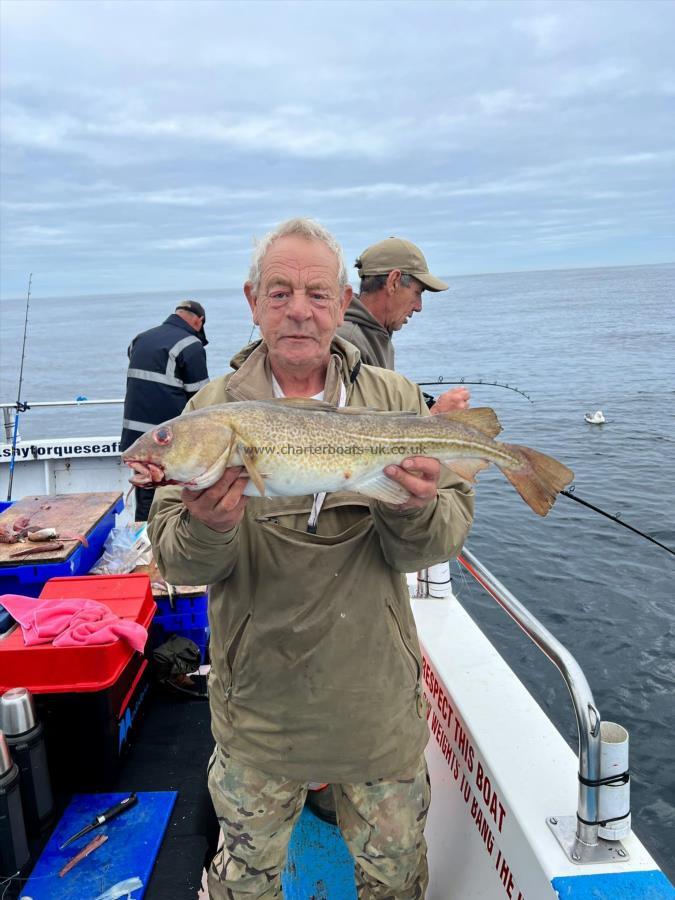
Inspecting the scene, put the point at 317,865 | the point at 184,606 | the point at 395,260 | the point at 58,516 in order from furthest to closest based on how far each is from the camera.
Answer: the point at 58,516
the point at 184,606
the point at 395,260
the point at 317,865

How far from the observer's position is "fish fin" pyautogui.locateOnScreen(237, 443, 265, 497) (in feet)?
7.46

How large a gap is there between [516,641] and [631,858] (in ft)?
23.8

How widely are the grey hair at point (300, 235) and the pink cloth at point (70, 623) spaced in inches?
90.7

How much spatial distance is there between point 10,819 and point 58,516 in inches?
116

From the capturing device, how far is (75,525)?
5.59 m

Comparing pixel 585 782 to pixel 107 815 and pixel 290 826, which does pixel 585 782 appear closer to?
pixel 290 826

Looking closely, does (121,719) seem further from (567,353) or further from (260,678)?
(567,353)

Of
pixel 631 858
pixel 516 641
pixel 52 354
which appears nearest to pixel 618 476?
pixel 516 641

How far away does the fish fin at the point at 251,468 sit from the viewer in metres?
2.27

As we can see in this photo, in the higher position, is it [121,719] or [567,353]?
[567,353]

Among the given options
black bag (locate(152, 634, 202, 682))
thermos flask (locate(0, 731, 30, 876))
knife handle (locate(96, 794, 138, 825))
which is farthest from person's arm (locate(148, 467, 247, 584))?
black bag (locate(152, 634, 202, 682))

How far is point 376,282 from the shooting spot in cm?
510

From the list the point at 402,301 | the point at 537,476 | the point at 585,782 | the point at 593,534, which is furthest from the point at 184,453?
the point at 593,534

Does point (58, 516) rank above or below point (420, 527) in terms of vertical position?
below
